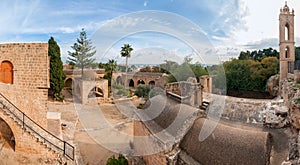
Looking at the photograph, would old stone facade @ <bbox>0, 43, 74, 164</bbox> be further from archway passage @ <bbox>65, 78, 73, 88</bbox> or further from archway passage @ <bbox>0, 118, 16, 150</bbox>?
archway passage @ <bbox>65, 78, 73, 88</bbox>

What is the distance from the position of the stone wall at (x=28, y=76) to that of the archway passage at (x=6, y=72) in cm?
18

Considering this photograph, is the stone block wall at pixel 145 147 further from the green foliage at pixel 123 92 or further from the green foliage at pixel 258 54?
the green foliage at pixel 258 54

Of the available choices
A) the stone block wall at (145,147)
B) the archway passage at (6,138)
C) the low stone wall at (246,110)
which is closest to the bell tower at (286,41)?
the low stone wall at (246,110)

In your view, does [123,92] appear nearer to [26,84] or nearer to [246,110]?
[26,84]

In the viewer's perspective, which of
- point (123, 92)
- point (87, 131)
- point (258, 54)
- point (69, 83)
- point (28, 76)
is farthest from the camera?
point (258, 54)

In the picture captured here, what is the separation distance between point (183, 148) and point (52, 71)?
20.1 m

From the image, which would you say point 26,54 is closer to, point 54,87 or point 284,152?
point 284,152

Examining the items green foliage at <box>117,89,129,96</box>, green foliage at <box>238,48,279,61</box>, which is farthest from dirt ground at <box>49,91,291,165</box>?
green foliage at <box>238,48,279,61</box>

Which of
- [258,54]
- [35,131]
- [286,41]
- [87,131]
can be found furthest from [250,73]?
[35,131]

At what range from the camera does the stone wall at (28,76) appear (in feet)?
32.4

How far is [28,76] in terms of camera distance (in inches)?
393

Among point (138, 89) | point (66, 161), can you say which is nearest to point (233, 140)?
point (66, 161)

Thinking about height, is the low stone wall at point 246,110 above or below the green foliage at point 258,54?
below

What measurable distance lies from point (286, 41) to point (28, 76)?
18903mm
